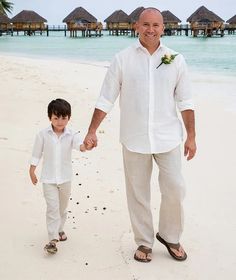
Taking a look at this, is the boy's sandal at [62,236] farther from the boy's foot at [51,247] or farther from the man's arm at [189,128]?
the man's arm at [189,128]

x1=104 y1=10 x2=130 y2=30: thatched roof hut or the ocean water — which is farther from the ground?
x1=104 y1=10 x2=130 y2=30: thatched roof hut

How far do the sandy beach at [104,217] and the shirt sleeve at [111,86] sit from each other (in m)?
1.09

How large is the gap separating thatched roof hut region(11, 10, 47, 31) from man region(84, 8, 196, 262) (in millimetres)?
76900

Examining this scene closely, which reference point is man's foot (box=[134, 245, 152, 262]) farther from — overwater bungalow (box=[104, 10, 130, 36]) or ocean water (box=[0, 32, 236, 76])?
overwater bungalow (box=[104, 10, 130, 36])

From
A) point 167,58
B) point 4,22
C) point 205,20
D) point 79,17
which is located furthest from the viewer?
point 4,22

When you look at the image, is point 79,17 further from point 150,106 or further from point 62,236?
point 150,106

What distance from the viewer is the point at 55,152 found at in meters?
3.31

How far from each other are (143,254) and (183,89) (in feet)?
3.95

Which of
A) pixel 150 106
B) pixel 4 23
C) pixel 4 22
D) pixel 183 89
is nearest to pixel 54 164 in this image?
pixel 150 106

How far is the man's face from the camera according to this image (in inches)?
121

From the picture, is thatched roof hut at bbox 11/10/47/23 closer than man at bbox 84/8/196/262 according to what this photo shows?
No

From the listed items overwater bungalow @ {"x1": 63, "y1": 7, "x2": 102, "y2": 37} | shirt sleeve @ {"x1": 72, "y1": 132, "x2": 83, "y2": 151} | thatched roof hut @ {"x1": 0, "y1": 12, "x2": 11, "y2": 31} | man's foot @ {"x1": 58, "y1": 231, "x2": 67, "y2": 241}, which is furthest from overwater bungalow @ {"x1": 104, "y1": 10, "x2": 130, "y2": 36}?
shirt sleeve @ {"x1": 72, "y1": 132, "x2": 83, "y2": 151}

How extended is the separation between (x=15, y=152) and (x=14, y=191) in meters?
1.36

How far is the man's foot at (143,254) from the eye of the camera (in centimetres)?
339
